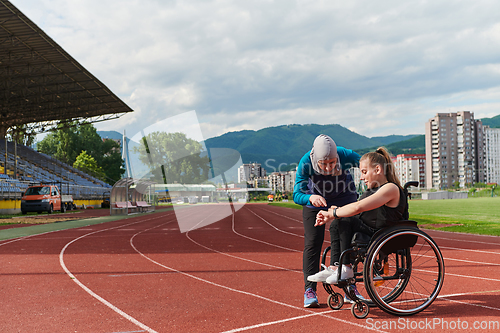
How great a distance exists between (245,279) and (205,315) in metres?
1.87

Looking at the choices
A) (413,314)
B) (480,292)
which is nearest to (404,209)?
(413,314)

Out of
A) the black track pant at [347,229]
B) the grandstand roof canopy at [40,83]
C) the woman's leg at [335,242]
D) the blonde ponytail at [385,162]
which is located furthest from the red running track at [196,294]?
the grandstand roof canopy at [40,83]

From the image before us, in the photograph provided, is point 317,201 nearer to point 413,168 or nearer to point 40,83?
point 40,83

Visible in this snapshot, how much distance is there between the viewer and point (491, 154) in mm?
162250

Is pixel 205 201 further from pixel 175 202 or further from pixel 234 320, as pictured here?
pixel 234 320

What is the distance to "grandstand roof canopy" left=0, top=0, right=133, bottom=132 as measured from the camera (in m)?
22.1

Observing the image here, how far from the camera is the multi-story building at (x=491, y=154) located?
159750 millimetres

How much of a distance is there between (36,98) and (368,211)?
3772cm

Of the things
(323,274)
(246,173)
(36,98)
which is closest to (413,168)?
(246,173)

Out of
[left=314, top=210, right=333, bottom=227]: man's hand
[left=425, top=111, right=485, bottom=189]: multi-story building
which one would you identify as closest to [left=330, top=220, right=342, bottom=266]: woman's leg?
[left=314, top=210, right=333, bottom=227]: man's hand

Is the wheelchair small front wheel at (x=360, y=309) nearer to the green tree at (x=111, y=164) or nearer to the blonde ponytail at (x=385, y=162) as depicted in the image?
the blonde ponytail at (x=385, y=162)

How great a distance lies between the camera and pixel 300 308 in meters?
4.14

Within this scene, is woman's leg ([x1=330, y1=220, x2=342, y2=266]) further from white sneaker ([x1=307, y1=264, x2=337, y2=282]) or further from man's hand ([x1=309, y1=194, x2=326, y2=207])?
man's hand ([x1=309, y1=194, x2=326, y2=207])

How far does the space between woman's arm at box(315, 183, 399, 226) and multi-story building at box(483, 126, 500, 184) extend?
18073 centimetres
